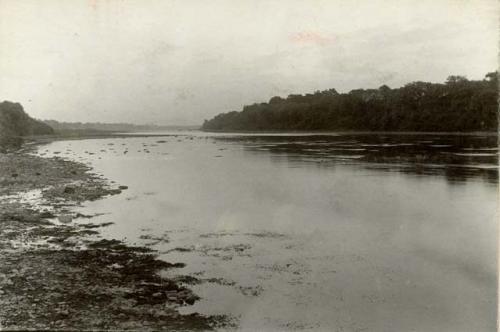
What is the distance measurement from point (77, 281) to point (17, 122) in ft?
341

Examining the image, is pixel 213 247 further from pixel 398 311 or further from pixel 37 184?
pixel 37 184

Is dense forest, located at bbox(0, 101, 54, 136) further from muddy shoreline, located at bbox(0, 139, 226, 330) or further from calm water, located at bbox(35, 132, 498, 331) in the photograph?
muddy shoreline, located at bbox(0, 139, 226, 330)

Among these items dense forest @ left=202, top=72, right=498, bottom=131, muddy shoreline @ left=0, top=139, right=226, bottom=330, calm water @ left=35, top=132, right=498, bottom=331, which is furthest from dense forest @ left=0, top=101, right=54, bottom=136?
dense forest @ left=202, top=72, right=498, bottom=131

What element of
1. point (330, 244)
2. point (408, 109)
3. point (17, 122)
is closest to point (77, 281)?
point (330, 244)

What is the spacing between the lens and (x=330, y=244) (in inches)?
583

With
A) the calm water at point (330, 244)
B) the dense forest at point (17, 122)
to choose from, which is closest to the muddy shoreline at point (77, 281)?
the calm water at point (330, 244)

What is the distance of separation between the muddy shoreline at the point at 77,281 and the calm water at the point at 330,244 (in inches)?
27.1

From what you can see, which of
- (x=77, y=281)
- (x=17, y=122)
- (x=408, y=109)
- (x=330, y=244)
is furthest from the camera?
(x=408, y=109)

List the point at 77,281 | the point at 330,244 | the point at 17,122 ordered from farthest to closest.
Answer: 1. the point at 17,122
2. the point at 330,244
3. the point at 77,281

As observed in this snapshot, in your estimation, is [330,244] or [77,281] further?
[330,244]

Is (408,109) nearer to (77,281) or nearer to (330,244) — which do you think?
(330,244)

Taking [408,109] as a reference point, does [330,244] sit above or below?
below

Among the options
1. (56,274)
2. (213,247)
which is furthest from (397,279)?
(56,274)

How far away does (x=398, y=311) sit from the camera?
9914 mm
